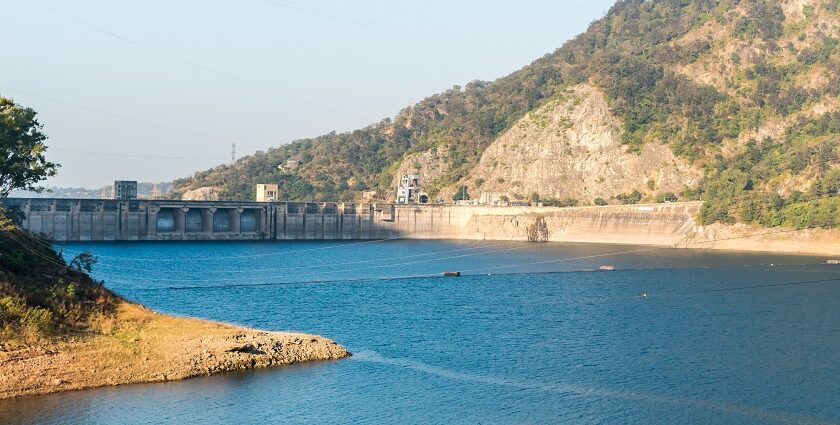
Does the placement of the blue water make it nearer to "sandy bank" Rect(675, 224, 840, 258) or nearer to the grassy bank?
the grassy bank

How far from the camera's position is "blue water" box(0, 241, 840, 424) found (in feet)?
189

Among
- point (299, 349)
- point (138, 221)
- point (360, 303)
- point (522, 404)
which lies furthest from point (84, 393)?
point (138, 221)

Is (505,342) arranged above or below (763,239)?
below

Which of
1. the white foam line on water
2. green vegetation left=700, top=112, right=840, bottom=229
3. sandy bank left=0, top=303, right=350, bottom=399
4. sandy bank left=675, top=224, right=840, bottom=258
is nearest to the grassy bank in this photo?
sandy bank left=0, top=303, right=350, bottom=399

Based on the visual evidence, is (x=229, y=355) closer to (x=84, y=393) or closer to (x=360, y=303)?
(x=84, y=393)

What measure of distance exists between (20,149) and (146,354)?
32081 millimetres

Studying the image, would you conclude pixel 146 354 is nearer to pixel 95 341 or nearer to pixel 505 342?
pixel 95 341

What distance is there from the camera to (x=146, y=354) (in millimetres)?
62719

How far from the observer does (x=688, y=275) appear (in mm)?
134375

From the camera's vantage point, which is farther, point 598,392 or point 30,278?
point 30,278

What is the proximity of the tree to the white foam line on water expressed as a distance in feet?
111

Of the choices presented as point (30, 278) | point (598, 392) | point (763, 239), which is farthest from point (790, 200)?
point (30, 278)

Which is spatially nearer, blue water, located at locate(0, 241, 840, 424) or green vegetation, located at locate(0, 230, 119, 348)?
blue water, located at locate(0, 241, 840, 424)

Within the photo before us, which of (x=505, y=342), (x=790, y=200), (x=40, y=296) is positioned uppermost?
(x=790, y=200)
